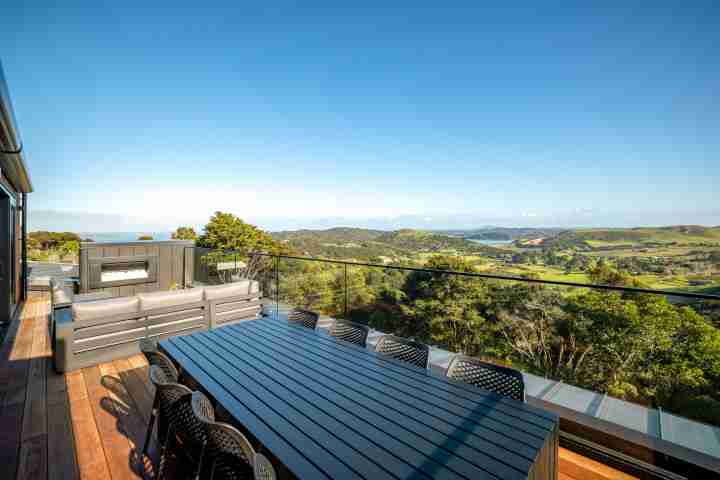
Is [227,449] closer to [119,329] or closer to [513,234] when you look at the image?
[119,329]

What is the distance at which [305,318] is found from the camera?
9.90 feet

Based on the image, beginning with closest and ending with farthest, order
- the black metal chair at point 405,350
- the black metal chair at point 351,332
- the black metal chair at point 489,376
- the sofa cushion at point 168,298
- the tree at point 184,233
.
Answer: the black metal chair at point 489,376
the black metal chair at point 405,350
the black metal chair at point 351,332
the sofa cushion at point 168,298
the tree at point 184,233

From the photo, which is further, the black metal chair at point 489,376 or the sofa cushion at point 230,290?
the sofa cushion at point 230,290

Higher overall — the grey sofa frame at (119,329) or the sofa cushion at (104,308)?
the sofa cushion at (104,308)

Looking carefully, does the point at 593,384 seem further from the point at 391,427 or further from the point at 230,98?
the point at 230,98

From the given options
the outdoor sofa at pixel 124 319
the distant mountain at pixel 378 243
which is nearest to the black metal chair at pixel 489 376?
the outdoor sofa at pixel 124 319

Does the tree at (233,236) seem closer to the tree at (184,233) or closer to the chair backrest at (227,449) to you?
the tree at (184,233)

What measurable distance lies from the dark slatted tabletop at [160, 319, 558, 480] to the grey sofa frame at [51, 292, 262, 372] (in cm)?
209

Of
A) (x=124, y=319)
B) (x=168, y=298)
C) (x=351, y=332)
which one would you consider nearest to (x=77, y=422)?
(x=124, y=319)

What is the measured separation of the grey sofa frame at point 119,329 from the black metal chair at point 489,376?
11.9 ft

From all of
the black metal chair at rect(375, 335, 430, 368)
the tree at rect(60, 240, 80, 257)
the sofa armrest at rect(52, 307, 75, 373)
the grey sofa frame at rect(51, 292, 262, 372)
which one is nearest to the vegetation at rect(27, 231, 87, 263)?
the tree at rect(60, 240, 80, 257)

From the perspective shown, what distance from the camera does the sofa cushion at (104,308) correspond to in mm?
3445

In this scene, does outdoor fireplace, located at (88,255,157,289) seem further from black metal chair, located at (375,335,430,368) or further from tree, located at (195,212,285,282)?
black metal chair, located at (375,335,430,368)

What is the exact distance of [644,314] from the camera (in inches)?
109
